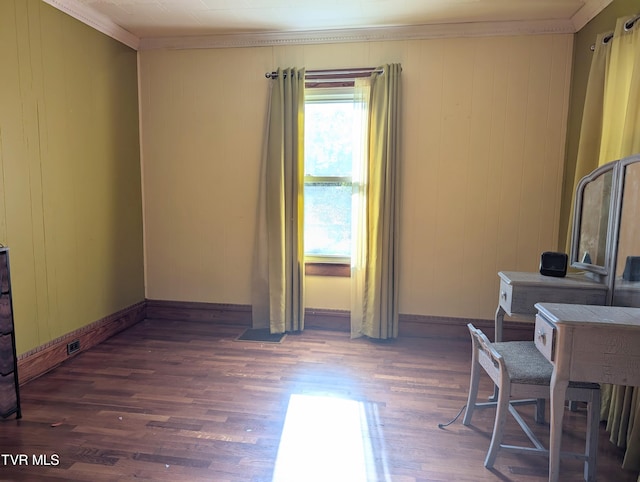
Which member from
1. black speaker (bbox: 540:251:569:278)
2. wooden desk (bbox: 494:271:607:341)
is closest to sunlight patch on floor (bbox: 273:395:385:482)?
wooden desk (bbox: 494:271:607:341)

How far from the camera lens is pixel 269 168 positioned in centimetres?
344

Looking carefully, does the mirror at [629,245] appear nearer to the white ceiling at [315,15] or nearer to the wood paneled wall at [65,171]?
the white ceiling at [315,15]

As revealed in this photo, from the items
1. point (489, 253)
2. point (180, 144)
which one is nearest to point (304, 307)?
point (489, 253)

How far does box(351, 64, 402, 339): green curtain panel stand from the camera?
3.21 metres

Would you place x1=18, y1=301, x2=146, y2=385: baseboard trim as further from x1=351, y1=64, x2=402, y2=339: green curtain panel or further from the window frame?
x1=351, y1=64, x2=402, y2=339: green curtain panel

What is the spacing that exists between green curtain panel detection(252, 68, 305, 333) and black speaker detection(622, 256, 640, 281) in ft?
7.42

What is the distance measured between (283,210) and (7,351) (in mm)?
2066

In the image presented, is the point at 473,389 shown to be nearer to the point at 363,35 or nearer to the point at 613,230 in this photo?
the point at 613,230

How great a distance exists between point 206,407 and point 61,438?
71 centimetres

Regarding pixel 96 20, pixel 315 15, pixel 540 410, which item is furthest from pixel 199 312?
pixel 540 410

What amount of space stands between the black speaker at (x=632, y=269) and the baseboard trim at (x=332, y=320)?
1.55 meters

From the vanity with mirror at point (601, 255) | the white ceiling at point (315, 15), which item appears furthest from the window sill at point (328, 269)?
the white ceiling at point (315, 15)

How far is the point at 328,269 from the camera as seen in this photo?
11.7 feet

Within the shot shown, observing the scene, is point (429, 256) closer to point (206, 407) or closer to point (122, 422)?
point (206, 407)
